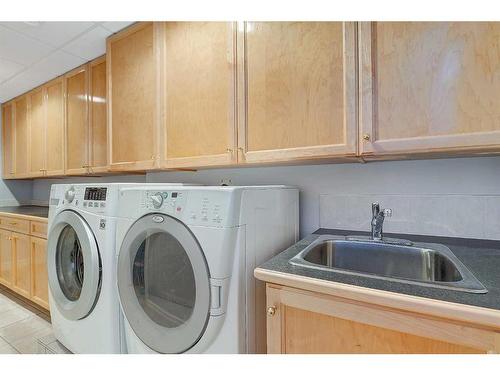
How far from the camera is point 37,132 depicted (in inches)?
113

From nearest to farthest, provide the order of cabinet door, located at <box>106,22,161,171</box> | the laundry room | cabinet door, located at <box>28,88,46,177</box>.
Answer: the laundry room → cabinet door, located at <box>106,22,161,171</box> → cabinet door, located at <box>28,88,46,177</box>

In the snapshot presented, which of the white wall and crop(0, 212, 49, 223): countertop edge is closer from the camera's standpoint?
the white wall

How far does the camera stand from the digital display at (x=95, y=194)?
144 cm

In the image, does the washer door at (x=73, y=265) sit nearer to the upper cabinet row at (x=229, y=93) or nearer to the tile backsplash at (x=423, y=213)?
the upper cabinet row at (x=229, y=93)

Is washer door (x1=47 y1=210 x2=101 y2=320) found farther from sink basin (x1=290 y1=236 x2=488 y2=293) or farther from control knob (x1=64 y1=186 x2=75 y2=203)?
sink basin (x1=290 y1=236 x2=488 y2=293)

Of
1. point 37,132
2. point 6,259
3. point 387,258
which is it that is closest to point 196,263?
point 387,258

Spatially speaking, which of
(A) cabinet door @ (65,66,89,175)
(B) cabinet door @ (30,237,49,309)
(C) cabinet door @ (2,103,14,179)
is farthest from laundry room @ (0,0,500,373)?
(C) cabinet door @ (2,103,14,179)

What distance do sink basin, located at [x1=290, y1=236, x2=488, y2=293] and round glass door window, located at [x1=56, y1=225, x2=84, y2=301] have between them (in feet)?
4.75

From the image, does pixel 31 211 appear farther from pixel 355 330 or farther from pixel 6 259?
pixel 355 330

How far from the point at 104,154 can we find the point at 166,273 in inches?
60.1

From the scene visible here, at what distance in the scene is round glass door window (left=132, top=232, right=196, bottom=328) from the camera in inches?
41.7

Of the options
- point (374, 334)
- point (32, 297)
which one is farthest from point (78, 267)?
point (374, 334)

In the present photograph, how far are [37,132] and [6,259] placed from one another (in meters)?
1.39
